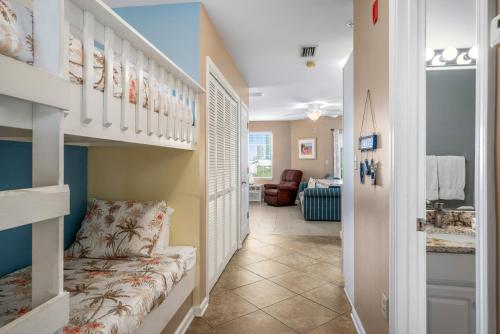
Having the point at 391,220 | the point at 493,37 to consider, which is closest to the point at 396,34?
the point at 493,37

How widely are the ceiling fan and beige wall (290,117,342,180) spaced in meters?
0.38

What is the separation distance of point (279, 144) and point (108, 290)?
794 centimetres

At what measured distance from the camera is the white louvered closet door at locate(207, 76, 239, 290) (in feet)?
9.04

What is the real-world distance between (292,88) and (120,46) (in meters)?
4.20

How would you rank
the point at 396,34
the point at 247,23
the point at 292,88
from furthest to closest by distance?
the point at 292,88, the point at 247,23, the point at 396,34

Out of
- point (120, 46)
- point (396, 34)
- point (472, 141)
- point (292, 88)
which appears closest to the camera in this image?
point (120, 46)

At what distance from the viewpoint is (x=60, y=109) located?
0.80 metres

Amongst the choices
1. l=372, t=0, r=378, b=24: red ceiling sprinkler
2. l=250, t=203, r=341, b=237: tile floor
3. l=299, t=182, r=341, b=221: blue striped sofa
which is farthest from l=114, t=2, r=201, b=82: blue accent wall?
l=299, t=182, r=341, b=221: blue striped sofa

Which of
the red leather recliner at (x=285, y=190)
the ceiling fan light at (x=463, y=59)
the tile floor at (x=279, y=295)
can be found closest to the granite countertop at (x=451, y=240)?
the tile floor at (x=279, y=295)

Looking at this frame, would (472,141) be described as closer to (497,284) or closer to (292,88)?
(497,284)

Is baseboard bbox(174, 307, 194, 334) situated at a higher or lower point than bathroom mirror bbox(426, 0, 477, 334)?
lower

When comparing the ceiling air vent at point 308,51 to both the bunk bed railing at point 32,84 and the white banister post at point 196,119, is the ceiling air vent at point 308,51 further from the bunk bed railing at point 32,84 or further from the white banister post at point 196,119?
the bunk bed railing at point 32,84

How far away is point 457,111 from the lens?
2088 millimetres

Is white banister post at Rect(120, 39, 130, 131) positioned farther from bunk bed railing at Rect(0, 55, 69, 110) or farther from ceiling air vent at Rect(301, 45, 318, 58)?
ceiling air vent at Rect(301, 45, 318, 58)
